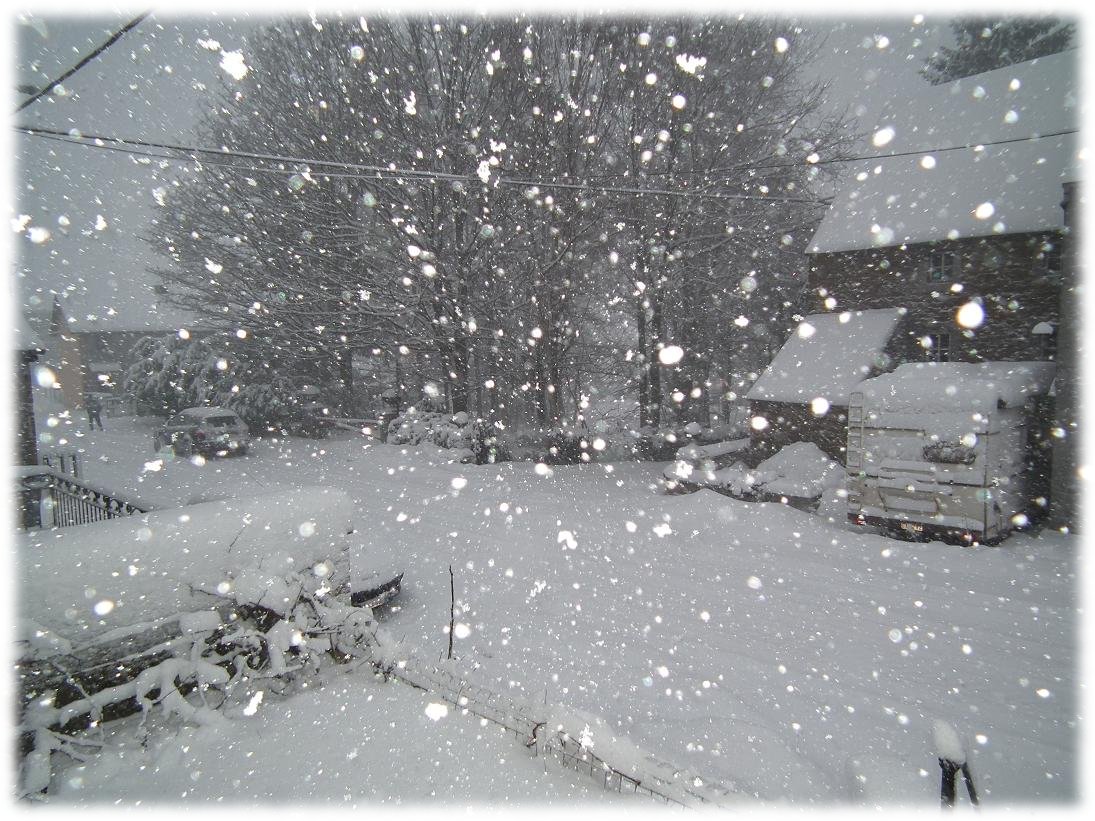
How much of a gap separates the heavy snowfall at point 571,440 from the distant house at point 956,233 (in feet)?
0.34

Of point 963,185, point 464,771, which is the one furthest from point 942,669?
point 963,185

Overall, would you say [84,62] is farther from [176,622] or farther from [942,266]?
[942,266]

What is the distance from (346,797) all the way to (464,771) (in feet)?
2.01

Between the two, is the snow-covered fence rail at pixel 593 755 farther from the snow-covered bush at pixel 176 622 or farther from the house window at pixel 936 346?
the house window at pixel 936 346

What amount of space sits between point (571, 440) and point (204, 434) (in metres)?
12.5

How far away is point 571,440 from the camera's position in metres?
17.2

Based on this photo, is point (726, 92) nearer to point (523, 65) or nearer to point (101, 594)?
point (523, 65)

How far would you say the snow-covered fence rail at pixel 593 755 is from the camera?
295 centimetres

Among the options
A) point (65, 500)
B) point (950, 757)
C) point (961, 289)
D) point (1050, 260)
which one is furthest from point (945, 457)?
point (65, 500)

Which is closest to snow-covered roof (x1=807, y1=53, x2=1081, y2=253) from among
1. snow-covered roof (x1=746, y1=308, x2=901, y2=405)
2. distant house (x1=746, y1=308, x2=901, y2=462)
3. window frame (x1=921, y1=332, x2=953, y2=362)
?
snow-covered roof (x1=746, y1=308, x2=901, y2=405)

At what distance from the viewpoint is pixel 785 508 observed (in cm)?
1119

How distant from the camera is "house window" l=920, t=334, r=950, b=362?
14.8m

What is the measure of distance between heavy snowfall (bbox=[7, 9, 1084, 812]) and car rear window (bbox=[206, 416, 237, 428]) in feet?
1.19

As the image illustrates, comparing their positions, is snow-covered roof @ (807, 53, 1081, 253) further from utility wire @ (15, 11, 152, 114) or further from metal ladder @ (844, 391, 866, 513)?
utility wire @ (15, 11, 152, 114)
